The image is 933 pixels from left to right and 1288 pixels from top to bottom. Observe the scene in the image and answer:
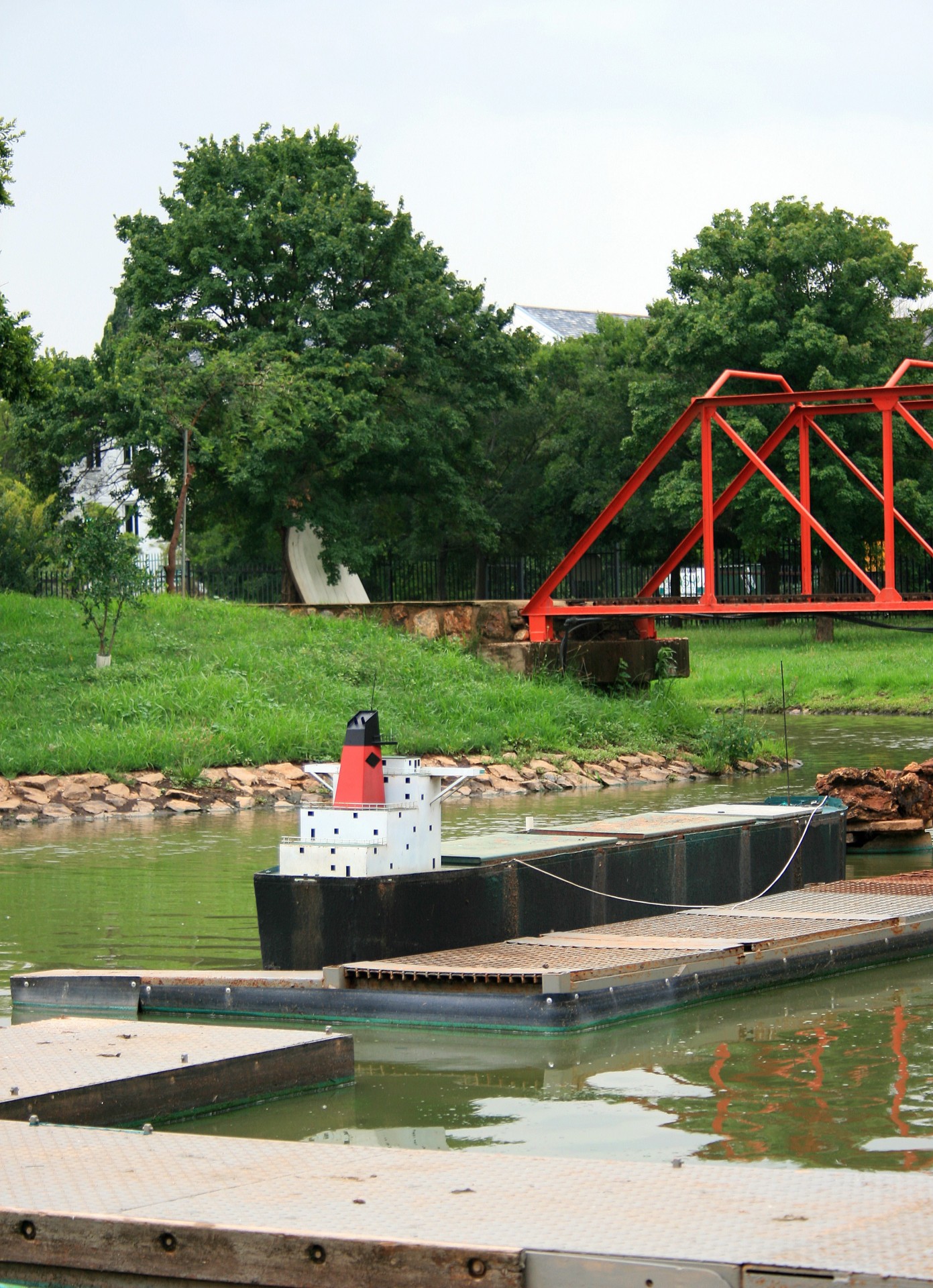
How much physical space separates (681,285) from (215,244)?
611 inches

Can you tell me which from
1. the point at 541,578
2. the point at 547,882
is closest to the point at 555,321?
the point at 541,578

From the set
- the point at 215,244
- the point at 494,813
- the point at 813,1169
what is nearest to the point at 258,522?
the point at 215,244

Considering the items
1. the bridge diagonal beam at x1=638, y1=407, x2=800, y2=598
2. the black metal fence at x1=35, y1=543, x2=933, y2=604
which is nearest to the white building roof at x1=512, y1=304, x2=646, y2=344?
the black metal fence at x1=35, y1=543, x2=933, y2=604

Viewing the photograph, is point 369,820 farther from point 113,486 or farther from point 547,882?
point 113,486

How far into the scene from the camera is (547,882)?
12.5m

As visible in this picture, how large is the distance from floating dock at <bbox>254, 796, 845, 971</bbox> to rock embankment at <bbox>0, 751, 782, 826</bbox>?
690 centimetres

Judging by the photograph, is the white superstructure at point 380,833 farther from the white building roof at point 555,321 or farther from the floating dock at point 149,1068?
the white building roof at point 555,321

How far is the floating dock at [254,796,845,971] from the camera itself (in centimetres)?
1109

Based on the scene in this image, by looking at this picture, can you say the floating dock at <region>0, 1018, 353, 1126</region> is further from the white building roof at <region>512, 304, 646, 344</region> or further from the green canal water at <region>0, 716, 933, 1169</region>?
the white building roof at <region>512, 304, 646, 344</region>

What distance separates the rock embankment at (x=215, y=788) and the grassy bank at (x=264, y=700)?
13.3 inches

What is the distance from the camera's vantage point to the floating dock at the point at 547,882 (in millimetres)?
11094

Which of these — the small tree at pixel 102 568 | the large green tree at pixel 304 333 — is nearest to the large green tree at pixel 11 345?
the small tree at pixel 102 568

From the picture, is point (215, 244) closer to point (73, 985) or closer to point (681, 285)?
point (681, 285)

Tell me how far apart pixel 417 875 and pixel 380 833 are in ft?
1.20
